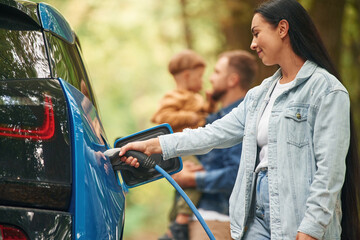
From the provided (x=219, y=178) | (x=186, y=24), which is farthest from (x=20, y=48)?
(x=186, y=24)

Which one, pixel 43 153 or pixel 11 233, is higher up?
pixel 43 153

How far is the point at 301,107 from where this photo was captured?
2.76 m

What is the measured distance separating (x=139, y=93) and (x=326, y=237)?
15.4 meters

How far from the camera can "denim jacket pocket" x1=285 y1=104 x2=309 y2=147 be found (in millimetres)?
2740

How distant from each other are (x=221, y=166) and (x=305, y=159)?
217cm

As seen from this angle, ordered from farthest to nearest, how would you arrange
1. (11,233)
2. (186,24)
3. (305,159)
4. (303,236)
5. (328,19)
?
(186,24) < (328,19) < (305,159) < (303,236) < (11,233)

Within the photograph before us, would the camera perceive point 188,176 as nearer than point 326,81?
No

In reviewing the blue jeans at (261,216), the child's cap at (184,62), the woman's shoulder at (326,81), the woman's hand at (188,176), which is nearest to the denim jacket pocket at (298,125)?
the woman's shoulder at (326,81)

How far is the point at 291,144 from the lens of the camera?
2744mm

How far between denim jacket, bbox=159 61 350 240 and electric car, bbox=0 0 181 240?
746 millimetres

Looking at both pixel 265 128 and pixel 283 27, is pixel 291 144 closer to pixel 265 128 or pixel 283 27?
pixel 265 128

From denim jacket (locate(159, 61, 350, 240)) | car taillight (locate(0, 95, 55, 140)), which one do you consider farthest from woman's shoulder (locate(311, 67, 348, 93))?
car taillight (locate(0, 95, 55, 140))

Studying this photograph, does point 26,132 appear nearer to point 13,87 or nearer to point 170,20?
point 13,87

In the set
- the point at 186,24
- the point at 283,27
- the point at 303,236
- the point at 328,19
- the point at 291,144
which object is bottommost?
the point at 303,236
